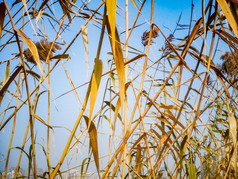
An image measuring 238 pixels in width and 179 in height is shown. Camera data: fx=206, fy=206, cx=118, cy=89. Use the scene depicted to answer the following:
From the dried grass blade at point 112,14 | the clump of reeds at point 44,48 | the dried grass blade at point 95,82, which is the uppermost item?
the clump of reeds at point 44,48

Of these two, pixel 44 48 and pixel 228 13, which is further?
pixel 44 48

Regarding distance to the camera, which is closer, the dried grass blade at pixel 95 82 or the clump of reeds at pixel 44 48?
the dried grass blade at pixel 95 82

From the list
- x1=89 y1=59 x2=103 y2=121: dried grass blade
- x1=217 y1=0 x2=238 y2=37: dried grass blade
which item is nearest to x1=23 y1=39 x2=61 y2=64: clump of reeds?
x1=89 y1=59 x2=103 y2=121: dried grass blade

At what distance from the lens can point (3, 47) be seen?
2.61 ft

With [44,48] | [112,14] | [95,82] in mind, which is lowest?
[95,82]

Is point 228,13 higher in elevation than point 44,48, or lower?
lower

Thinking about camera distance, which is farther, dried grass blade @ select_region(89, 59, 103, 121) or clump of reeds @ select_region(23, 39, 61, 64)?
clump of reeds @ select_region(23, 39, 61, 64)

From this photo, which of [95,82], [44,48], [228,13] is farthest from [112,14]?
[44,48]

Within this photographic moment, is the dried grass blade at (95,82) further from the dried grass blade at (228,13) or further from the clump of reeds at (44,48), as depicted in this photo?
the clump of reeds at (44,48)

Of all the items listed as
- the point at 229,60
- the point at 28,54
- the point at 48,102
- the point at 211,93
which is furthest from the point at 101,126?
the point at 229,60

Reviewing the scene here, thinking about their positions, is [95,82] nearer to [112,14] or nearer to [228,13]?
[112,14]

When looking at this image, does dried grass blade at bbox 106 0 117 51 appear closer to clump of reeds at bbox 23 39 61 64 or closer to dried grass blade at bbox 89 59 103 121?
dried grass blade at bbox 89 59 103 121

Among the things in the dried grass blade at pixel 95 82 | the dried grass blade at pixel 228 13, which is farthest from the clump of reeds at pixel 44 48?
the dried grass blade at pixel 228 13

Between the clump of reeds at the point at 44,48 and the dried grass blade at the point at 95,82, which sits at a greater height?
the clump of reeds at the point at 44,48
